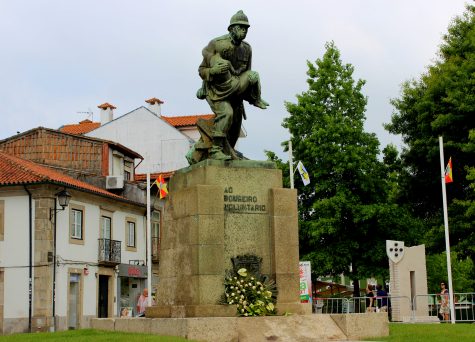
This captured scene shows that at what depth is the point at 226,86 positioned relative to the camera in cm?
1386

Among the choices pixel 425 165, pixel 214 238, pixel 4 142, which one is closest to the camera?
pixel 214 238

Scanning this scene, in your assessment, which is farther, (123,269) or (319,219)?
(123,269)

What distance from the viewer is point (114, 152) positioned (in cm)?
4703

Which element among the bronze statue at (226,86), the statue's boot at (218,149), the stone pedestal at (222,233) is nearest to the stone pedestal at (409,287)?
the stone pedestal at (222,233)

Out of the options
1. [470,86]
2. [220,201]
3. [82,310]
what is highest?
[470,86]

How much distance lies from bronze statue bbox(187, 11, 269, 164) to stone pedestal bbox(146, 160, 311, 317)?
60 centimetres

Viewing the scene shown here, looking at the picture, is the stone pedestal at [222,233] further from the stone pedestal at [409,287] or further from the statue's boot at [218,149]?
the stone pedestal at [409,287]

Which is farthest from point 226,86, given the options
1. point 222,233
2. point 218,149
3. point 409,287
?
point 409,287

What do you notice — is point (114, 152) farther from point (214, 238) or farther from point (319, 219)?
point (214, 238)

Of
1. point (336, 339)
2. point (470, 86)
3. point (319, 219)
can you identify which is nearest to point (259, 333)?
point (336, 339)

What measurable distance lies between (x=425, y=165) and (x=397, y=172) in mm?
3826

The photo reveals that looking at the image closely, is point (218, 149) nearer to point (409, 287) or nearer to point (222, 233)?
point (222, 233)

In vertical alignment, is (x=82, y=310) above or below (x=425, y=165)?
below

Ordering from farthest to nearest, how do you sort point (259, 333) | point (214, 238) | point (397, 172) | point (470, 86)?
point (397, 172) → point (470, 86) → point (214, 238) → point (259, 333)
